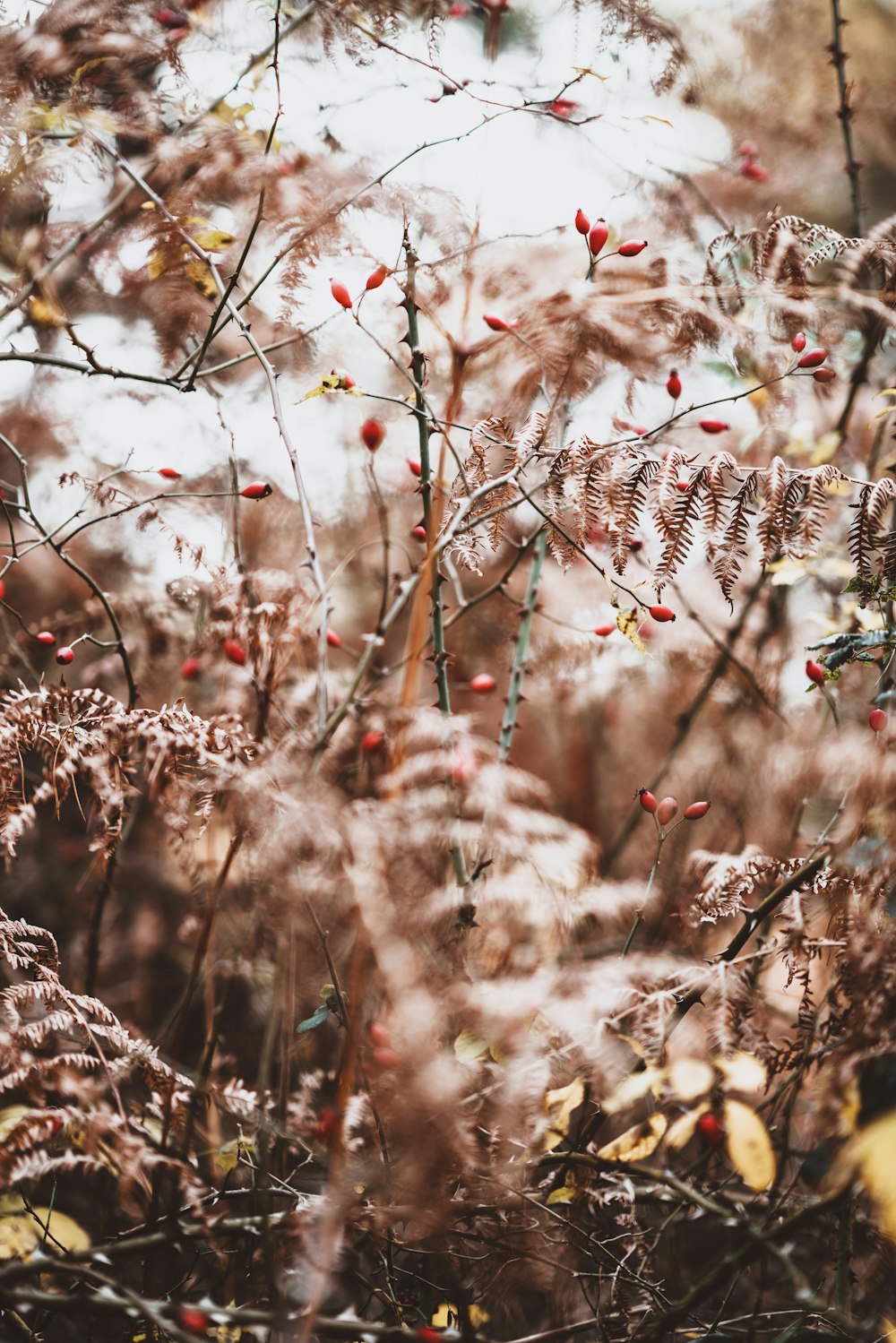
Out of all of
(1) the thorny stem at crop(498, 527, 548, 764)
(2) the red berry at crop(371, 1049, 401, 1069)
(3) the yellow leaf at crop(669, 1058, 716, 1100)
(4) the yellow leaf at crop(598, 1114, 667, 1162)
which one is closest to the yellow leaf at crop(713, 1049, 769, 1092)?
(3) the yellow leaf at crop(669, 1058, 716, 1100)

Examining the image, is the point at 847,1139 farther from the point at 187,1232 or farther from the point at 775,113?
the point at 775,113

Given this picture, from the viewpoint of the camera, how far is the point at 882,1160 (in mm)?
551

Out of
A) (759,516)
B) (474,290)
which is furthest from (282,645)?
(474,290)

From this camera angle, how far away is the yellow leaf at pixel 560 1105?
108 cm

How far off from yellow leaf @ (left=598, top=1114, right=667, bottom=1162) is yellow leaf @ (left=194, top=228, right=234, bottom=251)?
1.75 metres

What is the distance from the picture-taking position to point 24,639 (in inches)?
82.0

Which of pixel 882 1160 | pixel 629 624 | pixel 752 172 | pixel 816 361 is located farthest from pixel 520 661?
pixel 752 172

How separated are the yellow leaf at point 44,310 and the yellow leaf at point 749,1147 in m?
2.02

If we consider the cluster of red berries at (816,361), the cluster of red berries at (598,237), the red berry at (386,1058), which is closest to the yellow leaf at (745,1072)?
the red berry at (386,1058)

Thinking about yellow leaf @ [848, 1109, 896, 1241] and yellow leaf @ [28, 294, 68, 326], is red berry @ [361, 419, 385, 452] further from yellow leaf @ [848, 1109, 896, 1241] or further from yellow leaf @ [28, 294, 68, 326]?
yellow leaf @ [848, 1109, 896, 1241]

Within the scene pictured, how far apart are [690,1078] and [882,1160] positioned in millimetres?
353

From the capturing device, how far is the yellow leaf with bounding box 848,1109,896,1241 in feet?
1.80

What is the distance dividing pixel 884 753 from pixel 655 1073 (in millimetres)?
502

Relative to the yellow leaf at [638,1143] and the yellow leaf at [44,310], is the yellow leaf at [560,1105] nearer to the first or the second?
the yellow leaf at [638,1143]
